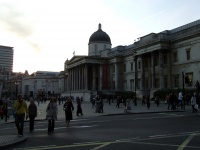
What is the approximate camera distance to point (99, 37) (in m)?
95.9

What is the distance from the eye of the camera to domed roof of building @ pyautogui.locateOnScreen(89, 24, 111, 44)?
9588 centimetres

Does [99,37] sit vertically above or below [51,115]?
above

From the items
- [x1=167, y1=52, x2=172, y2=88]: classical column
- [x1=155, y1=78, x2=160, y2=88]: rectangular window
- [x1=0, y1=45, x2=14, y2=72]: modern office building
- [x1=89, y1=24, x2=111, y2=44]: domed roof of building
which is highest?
[x1=0, y1=45, x2=14, y2=72]: modern office building

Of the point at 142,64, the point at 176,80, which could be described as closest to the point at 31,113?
the point at 176,80

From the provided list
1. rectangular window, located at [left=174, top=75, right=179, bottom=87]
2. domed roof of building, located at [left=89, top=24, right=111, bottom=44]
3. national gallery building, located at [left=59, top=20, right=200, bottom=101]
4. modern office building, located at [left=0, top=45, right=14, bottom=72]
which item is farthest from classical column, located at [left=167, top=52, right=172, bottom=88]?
modern office building, located at [left=0, top=45, right=14, bottom=72]

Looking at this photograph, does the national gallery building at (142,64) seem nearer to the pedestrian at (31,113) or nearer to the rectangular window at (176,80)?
the rectangular window at (176,80)

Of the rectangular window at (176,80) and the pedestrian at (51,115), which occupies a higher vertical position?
the rectangular window at (176,80)

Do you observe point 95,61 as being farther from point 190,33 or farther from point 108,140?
point 108,140

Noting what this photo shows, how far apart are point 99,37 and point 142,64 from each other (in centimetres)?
3180

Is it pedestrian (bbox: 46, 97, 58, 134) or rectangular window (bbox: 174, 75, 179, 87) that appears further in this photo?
rectangular window (bbox: 174, 75, 179, 87)

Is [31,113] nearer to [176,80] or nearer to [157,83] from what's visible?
[176,80]

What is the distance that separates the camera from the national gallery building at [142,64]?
181 feet

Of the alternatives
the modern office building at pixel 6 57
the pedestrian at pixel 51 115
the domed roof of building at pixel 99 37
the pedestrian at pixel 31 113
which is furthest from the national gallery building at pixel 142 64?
the modern office building at pixel 6 57

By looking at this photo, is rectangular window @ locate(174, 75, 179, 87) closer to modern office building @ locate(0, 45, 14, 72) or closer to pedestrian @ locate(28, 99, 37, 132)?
pedestrian @ locate(28, 99, 37, 132)
